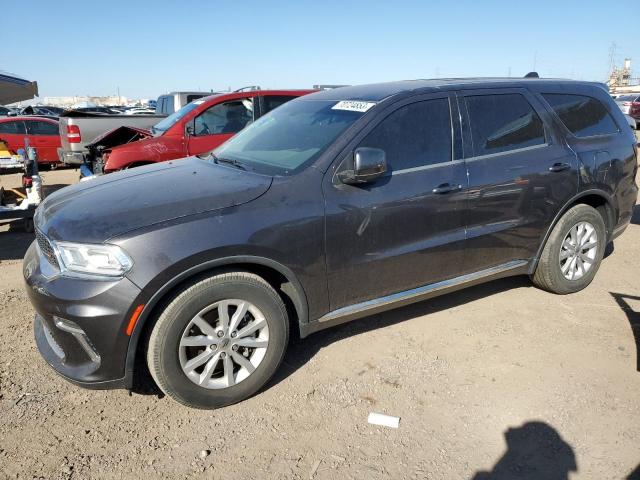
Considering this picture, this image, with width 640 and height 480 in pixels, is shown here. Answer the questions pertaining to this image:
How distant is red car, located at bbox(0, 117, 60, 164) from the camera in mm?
12797

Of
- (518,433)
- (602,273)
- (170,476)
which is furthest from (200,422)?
(602,273)

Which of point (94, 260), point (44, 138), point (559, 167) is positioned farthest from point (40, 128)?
point (559, 167)

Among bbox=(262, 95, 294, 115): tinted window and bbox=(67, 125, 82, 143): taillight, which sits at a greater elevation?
bbox=(262, 95, 294, 115): tinted window

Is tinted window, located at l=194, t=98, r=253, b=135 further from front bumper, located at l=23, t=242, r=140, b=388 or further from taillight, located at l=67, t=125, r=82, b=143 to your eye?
front bumper, located at l=23, t=242, r=140, b=388

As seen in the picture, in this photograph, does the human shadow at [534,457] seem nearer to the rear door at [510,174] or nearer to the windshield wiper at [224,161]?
the rear door at [510,174]

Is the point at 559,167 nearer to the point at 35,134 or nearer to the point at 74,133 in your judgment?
the point at 74,133

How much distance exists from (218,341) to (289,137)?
5.11 feet

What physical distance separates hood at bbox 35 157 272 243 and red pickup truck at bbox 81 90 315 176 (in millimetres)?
4058

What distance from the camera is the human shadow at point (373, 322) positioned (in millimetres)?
3439

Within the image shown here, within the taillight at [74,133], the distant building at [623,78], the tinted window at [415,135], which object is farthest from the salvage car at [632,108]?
the distant building at [623,78]

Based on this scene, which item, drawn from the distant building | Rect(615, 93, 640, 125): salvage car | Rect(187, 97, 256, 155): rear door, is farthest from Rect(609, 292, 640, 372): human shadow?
the distant building

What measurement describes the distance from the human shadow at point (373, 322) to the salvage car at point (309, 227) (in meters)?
0.25

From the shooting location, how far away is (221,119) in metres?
7.88

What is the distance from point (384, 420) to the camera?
2.82 m
